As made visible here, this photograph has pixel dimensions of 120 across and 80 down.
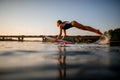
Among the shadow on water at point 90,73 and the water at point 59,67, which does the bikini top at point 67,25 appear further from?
the shadow on water at point 90,73

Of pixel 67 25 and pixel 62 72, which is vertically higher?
pixel 67 25

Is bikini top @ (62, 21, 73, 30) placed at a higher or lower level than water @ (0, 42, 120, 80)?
higher

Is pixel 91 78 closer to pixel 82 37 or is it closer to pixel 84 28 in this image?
pixel 84 28

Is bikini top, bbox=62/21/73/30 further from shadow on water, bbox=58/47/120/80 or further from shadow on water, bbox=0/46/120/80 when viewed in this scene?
shadow on water, bbox=58/47/120/80

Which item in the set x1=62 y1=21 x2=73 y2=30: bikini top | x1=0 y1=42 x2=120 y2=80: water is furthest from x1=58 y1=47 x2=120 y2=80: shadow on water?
x1=62 y1=21 x2=73 y2=30: bikini top

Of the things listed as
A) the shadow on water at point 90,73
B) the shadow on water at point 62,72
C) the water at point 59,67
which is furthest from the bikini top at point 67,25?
the shadow on water at point 90,73

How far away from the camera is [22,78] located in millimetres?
3031

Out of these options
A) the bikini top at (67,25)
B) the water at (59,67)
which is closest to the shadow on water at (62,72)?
the water at (59,67)

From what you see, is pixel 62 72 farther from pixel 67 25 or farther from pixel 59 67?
pixel 67 25

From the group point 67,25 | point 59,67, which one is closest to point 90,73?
point 59,67

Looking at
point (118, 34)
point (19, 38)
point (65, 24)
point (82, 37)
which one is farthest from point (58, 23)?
point (19, 38)

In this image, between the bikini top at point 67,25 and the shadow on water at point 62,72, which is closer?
the shadow on water at point 62,72

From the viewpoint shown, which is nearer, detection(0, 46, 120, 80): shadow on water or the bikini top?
detection(0, 46, 120, 80): shadow on water

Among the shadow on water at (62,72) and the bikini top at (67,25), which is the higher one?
the bikini top at (67,25)
